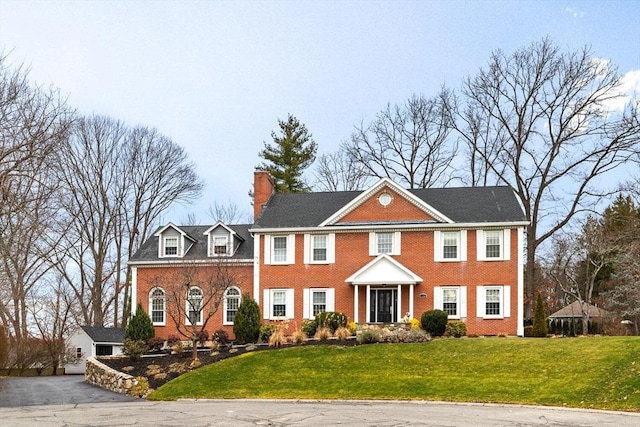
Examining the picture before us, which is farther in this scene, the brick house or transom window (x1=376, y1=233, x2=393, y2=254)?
transom window (x1=376, y1=233, x2=393, y2=254)

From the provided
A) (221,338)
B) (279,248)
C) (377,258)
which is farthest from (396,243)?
(221,338)

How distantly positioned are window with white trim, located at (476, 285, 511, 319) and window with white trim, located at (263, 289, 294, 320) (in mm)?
8982

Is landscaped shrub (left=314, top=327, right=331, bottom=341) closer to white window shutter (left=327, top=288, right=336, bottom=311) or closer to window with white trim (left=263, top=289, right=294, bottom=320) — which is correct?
white window shutter (left=327, top=288, right=336, bottom=311)

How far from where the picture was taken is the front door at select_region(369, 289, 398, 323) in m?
34.4

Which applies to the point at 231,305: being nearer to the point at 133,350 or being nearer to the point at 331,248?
the point at 331,248

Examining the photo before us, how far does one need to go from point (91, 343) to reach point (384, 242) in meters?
20.8

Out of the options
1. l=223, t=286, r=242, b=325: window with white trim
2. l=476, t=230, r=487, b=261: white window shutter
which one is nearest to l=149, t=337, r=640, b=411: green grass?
l=476, t=230, r=487, b=261: white window shutter

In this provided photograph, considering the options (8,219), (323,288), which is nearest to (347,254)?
(323,288)

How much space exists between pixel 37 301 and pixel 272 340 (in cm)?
2291

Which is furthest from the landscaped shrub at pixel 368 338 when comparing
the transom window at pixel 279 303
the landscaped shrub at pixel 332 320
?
the transom window at pixel 279 303

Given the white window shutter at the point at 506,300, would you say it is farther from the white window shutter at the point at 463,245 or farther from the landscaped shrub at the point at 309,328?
the landscaped shrub at the point at 309,328

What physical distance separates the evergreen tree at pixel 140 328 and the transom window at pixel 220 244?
16.1 feet

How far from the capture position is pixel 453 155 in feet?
160

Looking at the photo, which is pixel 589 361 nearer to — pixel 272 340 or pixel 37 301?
pixel 272 340
